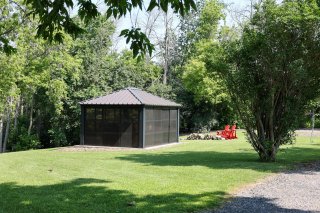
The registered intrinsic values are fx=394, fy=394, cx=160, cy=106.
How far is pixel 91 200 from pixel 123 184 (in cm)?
181

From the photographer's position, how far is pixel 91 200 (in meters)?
7.45

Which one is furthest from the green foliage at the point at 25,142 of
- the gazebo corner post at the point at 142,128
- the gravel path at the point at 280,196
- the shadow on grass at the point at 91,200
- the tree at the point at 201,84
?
the gravel path at the point at 280,196

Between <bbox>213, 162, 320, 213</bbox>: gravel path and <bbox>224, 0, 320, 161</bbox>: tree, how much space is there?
124 inches

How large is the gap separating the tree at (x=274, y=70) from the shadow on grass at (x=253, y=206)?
20.6 feet

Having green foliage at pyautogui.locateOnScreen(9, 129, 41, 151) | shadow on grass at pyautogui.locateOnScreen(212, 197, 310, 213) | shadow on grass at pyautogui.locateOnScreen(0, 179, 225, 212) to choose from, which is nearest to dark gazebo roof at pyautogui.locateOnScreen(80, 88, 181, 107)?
green foliage at pyautogui.locateOnScreen(9, 129, 41, 151)

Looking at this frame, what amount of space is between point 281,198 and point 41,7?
5.77m

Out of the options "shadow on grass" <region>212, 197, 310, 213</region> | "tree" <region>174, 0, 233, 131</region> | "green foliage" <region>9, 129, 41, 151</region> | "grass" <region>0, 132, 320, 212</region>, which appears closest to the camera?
"shadow on grass" <region>212, 197, 310, 213</region>

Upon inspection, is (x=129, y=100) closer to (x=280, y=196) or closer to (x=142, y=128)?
(x=142, y=128)

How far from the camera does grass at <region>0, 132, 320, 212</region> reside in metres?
7.03

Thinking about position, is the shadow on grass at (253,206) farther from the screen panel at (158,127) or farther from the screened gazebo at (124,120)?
the screen panel at (158,127)

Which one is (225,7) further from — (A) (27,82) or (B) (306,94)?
A: (B) (306,94)

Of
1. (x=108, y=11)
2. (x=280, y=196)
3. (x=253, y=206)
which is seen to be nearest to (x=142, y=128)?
(x=280, y=196)

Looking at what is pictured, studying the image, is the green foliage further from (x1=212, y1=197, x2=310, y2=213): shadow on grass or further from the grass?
(x1=212, y1=197, x2=310, y2=213): shadow on grass

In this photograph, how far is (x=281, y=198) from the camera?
7.77 metres
